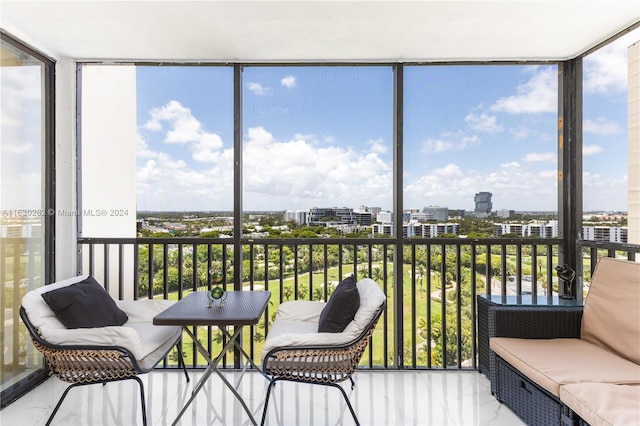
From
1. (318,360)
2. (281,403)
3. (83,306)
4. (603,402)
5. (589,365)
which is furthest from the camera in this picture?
(281,403)

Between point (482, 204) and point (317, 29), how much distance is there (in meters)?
2.05

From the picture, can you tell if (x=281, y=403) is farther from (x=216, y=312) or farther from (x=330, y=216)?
(x=330, y=216)

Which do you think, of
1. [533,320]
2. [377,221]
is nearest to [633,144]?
[533,320]

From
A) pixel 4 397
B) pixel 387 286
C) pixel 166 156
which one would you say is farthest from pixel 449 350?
pixel 4 397

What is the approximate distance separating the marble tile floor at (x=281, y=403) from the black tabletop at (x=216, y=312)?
0.74 meters

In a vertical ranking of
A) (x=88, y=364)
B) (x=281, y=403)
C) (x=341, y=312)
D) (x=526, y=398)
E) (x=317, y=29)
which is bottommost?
(x=281, y=403)

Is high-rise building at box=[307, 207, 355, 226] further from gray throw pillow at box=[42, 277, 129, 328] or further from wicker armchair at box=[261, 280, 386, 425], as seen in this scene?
gray throw pillow at box=[42, 277, 129, 328]

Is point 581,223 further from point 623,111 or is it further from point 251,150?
point 251,150

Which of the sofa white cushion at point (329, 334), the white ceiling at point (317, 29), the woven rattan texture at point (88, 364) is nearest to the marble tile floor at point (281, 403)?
the woven rattan texture at point (88, 364)

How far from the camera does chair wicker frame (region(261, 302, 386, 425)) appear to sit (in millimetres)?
2008

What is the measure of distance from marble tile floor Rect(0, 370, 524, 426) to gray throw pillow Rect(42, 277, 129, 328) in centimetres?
60

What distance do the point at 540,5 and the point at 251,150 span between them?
7.84 feet

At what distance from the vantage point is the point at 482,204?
3.10 m

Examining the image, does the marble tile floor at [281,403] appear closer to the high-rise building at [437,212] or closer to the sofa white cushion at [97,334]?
the sofa white cushion at [97,334]
